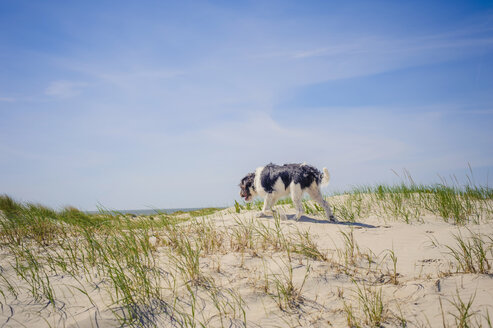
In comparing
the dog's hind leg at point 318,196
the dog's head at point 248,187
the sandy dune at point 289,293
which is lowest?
the sandy dune at point 289,293

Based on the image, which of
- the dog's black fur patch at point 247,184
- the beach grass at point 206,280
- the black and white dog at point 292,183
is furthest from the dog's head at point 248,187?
the beach grass at point 206,280

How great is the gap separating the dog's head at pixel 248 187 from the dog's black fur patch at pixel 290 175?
588mm

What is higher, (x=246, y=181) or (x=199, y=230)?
(x=246, y=181)

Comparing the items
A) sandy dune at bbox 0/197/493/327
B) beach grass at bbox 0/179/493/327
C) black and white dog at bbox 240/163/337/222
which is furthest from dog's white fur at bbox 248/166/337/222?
sandy dune at bbox 0/197/493/327

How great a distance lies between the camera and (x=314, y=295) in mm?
2617

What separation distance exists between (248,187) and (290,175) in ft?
4.56

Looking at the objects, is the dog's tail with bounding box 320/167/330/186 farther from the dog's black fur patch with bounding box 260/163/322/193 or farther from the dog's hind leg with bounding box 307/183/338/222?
the dog's hind leg with bounding box 307/183/338/222

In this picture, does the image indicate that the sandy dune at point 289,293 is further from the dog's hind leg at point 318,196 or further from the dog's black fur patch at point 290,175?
the dog's black fur patch at point 290,175

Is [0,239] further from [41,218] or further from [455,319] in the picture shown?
[455,319]

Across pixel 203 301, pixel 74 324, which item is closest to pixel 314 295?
pixel 203 301

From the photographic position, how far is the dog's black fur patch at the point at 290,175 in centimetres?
A: 608

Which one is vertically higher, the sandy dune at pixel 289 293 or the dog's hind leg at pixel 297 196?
the dog's hind leg at pixel 297 196

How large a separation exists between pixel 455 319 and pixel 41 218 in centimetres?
607

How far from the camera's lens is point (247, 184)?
7.17 meters
